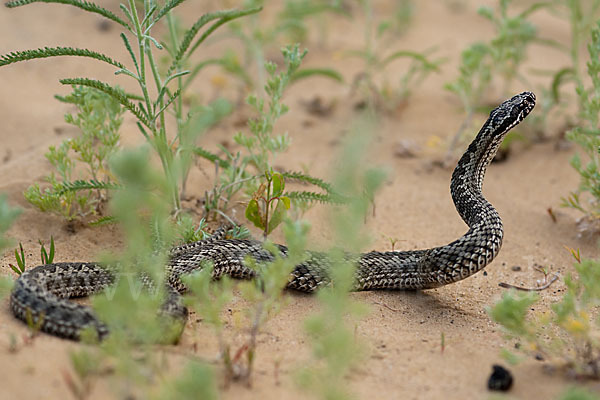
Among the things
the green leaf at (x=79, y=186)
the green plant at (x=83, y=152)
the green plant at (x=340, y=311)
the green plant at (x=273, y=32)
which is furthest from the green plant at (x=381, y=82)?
the green plant at (x=340, y=311)

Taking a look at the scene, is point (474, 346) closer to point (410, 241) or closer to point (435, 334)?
point (435, 334)

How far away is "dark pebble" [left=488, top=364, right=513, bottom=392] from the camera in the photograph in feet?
13.9

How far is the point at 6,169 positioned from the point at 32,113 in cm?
210

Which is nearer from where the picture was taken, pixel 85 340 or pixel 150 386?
pixel 150 386

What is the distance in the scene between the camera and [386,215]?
7859 millimetres

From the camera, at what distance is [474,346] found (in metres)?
4.96

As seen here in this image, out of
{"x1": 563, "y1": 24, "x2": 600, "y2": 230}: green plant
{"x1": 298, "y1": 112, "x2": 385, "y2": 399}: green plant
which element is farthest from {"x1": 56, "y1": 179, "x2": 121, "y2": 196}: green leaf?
{"x1": 563, "y1": 24, "x2": 600, "y2": 230}: green plant

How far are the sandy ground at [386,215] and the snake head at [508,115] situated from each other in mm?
1502

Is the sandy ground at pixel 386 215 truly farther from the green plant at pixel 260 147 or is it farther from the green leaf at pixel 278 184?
the green leaf at pixel 278 184

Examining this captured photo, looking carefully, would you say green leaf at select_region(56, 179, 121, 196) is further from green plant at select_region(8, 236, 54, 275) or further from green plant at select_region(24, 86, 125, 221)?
green plant at select_region(8, 236, 54, 275)

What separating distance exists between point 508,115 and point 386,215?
2.17 m

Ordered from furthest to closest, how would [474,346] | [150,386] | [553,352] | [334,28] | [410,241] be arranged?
[334,28]
[410,241]
[474,346]
[553,352]
[150,386]

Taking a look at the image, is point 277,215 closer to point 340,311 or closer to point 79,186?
→ point 79,186

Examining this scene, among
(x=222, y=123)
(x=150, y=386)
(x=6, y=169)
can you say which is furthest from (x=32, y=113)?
(x=150, y=386)
